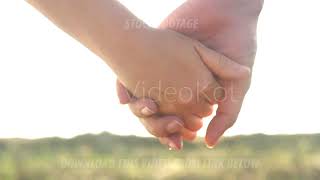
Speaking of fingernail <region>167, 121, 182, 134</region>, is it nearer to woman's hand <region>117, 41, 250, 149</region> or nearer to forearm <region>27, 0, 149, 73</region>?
woman's hand <region>117, 41, 250, 149</region>

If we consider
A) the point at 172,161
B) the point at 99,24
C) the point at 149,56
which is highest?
the point at 99,24

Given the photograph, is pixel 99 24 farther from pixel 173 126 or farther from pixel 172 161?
pixel 172 161

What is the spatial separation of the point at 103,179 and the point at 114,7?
1.96m

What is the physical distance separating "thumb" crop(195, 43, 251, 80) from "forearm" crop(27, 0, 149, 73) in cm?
20

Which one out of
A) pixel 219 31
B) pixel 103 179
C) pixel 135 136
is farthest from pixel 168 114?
pixel 135 136

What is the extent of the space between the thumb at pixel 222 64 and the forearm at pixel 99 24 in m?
0.20

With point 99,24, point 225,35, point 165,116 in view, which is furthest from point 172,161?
point 99,24

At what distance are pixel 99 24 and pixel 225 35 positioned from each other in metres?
0.37

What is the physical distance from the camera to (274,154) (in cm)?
456

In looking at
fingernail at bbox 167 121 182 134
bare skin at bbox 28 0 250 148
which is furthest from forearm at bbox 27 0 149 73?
fingernail at bbox 167 121 182 134

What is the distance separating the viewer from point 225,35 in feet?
6.74

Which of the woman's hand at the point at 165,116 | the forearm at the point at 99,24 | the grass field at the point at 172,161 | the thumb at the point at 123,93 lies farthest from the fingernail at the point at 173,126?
the grass field at the point at 172,161

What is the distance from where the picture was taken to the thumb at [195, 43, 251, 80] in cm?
→ 205

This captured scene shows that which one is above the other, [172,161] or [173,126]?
[173,126]
